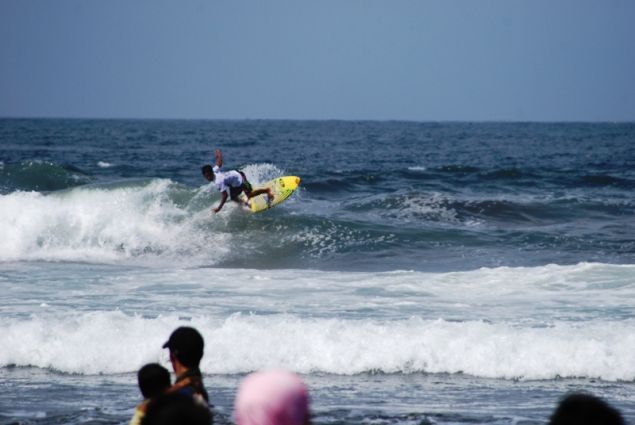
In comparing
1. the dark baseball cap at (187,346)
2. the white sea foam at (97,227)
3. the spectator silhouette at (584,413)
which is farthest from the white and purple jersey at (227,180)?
the spectator silhouette at (584,413)

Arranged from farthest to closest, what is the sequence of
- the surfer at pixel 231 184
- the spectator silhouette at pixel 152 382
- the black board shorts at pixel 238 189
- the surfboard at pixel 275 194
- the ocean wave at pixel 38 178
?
the ocean wave at pixel 38 178 < the surfboard at pixel 275 194 < the black board shorts at pixel 238 189 < the surfer at pixel 231 184 < the spectator silhouette at pixel 152 382

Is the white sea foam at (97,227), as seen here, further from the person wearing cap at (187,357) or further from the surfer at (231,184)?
the person wearing cap at (187,357)

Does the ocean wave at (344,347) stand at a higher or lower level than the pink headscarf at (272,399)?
lower

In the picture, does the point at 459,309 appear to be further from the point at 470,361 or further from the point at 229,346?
the point at 229,346

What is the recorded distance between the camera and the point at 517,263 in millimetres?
17484

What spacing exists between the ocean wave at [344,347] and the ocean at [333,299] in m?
0.02

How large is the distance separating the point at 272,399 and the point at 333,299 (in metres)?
9.93

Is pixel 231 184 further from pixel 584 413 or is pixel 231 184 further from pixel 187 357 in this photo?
pixel 584 413

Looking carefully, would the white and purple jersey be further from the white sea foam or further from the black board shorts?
the white sea foam

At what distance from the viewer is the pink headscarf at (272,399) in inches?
110

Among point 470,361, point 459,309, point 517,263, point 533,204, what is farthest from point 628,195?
point 470,361

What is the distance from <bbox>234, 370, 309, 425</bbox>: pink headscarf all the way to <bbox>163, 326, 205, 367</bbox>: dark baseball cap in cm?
158

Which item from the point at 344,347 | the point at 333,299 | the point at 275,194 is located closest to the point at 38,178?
the point at 275,194

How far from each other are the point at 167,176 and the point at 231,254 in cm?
1779
